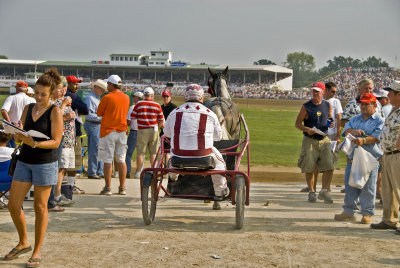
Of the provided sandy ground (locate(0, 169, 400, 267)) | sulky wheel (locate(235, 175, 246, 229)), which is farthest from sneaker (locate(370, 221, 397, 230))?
sulky wheel (locate(235, 175, 246, 229))

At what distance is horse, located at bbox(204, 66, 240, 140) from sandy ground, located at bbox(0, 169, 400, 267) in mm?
1261

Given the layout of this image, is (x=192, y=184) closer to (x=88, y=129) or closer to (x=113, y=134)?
(x=113, y=134)

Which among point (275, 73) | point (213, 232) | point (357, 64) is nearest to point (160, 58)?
point (275, 73)

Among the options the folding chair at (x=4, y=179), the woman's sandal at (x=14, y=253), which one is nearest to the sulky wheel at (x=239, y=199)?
the woman's sandal at (x=14, y=253)

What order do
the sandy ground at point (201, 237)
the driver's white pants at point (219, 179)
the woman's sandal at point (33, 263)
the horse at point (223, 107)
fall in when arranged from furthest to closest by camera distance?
the horse at point (223, 107) < the driver's white pants at point (219, 179) < the sandy ground at point (201, 237) < the woman's sandal at point (33, 263)

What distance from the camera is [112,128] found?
9.26 metres

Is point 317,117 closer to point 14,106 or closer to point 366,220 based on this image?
point 366,220

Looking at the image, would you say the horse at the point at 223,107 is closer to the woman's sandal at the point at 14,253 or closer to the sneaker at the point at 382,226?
the sneaker at the point at 382,226

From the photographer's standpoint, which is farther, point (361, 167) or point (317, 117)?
point (317, 117)

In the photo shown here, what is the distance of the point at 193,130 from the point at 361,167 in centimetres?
236

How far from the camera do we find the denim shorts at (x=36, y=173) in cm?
515

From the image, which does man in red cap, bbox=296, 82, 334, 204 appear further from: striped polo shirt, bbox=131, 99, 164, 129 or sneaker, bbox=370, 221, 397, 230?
striped polo shirt, bbox=131, 99, 164, 129

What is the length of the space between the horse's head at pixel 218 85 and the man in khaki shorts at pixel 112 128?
5.60 feet

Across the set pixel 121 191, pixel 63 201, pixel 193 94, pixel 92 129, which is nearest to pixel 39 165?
pixel 193 94
